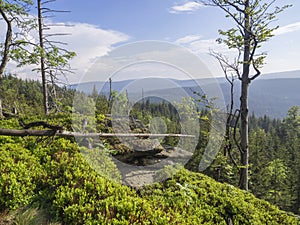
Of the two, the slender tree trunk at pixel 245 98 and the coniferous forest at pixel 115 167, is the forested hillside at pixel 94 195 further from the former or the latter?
the slender tree trunk at pixel 245 98

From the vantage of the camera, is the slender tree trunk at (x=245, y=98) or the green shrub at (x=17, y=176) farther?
the slender tree trunk at (x=245, y=98)

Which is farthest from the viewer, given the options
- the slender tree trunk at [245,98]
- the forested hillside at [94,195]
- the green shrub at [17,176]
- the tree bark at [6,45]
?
the tree bark at [6,45]

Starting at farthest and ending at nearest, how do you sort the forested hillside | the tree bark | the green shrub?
the tree bark, the green shrub, the forested hillside

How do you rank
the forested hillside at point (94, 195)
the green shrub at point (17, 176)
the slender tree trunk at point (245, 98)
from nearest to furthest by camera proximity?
the forested hillside at point (94, 195), the green shrub at point (17, 176), the slender tree trunk at point (245, 98)

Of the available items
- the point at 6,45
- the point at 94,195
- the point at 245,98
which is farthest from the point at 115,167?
the point at 6,45

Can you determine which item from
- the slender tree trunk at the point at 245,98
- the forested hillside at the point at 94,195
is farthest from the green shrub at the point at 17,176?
Answer: the slender tree trunk at the point at 245,98

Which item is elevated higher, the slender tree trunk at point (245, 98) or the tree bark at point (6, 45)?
the tree bark at point (6, 45)

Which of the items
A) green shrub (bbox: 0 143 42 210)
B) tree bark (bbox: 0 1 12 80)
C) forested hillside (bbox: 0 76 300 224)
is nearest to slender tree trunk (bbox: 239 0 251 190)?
forested hillside (bbox: 0 76 300 224)

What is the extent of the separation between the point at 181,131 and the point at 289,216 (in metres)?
3.75

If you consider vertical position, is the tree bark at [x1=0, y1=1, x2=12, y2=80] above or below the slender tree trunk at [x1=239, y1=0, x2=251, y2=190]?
above

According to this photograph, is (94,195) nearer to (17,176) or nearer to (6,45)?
(17,176)

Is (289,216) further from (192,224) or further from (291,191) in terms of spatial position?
(291,191)

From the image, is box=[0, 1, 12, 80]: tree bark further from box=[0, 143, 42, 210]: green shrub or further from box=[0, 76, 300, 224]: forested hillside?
box=[0, 143, 42, 210]: green shrub

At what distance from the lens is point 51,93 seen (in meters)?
12.2
